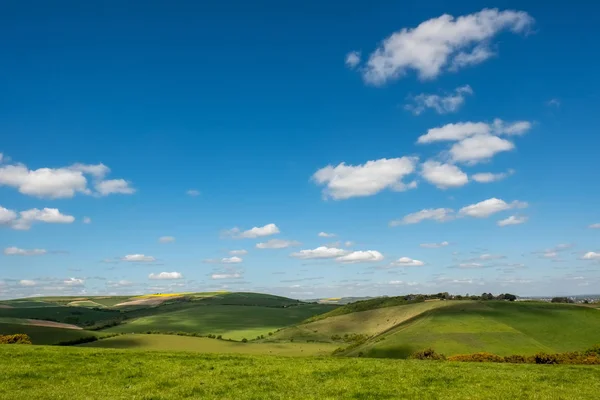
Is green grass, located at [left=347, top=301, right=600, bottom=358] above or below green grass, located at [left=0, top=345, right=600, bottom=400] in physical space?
below

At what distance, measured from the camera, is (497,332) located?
73.4m

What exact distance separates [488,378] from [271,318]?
179m

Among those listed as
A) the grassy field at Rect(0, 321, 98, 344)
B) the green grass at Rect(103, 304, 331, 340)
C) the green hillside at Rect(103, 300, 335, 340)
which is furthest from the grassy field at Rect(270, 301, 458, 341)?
the grassy field at Rect(0, 321, 98, 344)

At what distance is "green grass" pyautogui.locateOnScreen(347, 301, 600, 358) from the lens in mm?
64875

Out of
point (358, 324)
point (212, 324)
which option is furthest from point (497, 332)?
point (212, 324)

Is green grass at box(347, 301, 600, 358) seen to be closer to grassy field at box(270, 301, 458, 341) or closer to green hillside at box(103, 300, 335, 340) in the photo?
grassy field at box(270, 301, 458, 341)

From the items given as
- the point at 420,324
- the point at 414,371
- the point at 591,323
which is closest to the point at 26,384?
the point at 414,371

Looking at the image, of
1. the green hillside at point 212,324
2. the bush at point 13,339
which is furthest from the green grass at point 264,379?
the green hillside at point 212,324

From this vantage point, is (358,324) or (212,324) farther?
(212,324)

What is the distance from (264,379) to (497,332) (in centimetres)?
6024

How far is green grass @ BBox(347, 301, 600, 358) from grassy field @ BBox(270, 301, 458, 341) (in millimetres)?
27603

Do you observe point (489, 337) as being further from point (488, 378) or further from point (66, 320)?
point (66, 320)

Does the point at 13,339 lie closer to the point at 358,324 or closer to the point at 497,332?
the point at 497,332

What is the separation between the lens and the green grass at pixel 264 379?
2316 centimetres
